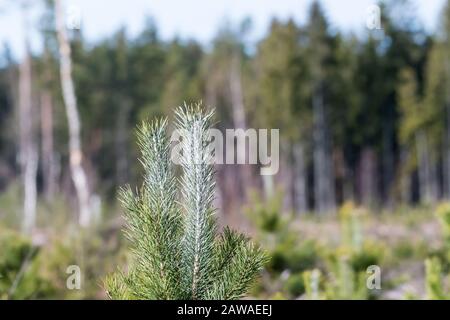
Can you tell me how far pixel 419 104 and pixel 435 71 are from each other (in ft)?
3.13

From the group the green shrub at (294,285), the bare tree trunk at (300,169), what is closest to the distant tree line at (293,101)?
the bare tree trunk at (300,169)

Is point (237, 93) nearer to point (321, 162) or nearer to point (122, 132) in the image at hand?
point (122, 132)

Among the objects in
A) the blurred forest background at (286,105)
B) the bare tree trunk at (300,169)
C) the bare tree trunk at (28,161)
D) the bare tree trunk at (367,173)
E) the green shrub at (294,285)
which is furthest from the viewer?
the bare tree trunk at (367,173)

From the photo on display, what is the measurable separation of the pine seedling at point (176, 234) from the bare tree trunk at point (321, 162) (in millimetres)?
14022

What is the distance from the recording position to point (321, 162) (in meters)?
15.6

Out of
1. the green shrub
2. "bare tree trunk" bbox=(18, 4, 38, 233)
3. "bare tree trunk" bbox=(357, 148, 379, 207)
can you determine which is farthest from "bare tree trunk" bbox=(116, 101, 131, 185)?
the green shrub

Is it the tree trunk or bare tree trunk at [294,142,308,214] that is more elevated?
the tree trunk

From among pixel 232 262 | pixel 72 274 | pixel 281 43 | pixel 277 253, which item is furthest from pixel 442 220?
pixel 281 43

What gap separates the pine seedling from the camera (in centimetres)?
109

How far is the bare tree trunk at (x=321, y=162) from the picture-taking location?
50.8 feet

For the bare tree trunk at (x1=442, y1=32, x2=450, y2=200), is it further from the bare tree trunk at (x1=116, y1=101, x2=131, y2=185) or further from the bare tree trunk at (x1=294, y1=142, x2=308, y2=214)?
the bare tree trunk at (x1=116, y1=101, x2=131, y2=185)

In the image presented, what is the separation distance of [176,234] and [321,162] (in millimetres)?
14656

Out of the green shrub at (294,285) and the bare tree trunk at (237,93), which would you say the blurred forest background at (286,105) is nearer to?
the bare tree trunk at (237,93)

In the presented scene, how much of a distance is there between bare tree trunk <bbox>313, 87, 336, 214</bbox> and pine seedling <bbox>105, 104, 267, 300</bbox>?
14.0m
